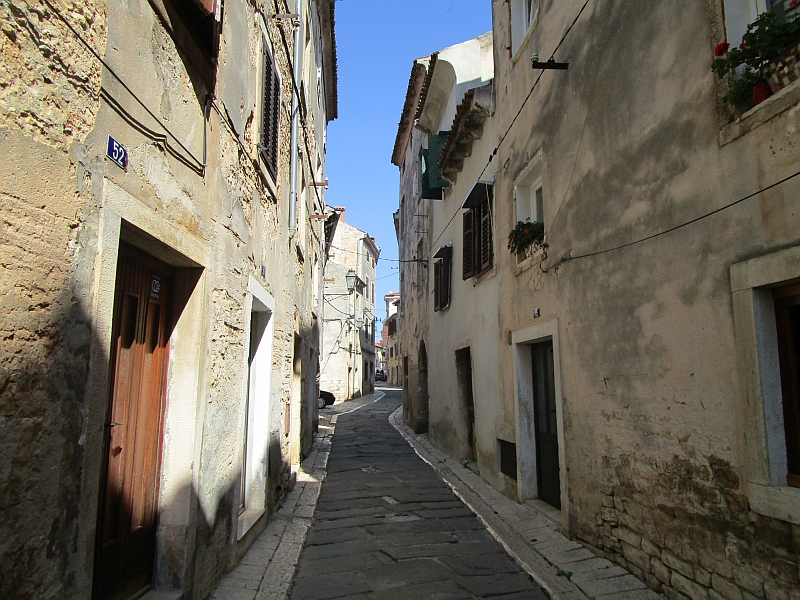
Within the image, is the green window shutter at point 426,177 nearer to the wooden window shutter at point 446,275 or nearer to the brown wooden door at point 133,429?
the wooden window shutter at point 446,275

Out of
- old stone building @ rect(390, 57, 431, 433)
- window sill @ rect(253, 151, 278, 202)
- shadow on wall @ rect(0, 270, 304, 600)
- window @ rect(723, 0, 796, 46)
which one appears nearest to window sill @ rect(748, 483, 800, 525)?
window @ rect(723, 0, 796, 46)

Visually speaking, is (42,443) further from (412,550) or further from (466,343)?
(466,343)

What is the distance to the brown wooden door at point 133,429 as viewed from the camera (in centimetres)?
315

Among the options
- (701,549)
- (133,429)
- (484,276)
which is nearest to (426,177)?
(484,276)

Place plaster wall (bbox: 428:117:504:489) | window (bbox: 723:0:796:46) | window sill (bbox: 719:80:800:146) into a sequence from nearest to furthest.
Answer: window sill (bbox: 719:80:800:146) < window (bbox: 723:0:796:46) < plaster wall (bbox: 428:117:504:489)

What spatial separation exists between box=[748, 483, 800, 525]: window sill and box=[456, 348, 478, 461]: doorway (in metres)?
7.08

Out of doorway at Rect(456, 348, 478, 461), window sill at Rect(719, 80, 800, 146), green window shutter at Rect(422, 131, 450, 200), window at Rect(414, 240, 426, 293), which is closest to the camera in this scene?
window sill at Rect(719, 80, 800, 146)

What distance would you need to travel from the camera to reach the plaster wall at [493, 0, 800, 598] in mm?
3604

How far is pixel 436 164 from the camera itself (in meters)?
13.2

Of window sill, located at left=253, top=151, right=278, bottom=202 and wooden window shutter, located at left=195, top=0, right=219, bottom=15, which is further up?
wooden window shutter, located at left=195, top=0, right=219, bottom=15

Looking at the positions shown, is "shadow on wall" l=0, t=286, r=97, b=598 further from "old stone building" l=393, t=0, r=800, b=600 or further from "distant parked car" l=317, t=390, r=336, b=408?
"distant parked car" l=317, t=390, r=336, b=408

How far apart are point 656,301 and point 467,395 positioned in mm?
6972

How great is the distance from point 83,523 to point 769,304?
3.83 meters

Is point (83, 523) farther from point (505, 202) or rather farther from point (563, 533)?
point (505, 202)
